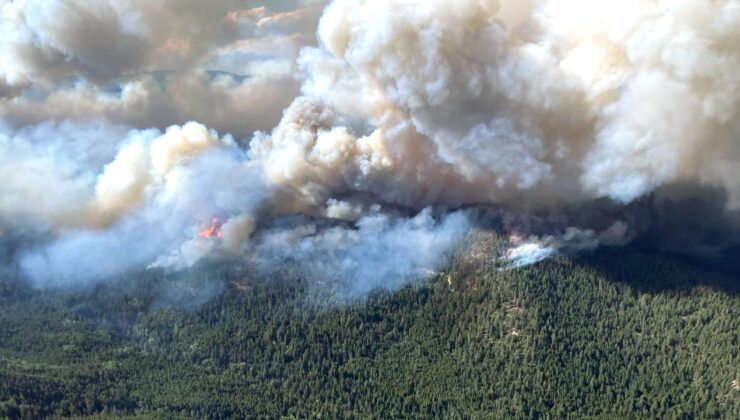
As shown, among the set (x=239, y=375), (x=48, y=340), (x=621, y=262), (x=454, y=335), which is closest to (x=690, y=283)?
(x=621, y=262)

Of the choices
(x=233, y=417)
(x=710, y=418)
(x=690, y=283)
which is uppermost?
(x=690, y=283)

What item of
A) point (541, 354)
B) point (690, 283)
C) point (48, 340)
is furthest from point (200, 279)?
point (690, 283)

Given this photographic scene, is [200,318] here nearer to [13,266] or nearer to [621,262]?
[13,266]

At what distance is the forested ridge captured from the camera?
67750 mm

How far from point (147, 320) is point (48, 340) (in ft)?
25.9

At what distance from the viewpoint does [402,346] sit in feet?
250

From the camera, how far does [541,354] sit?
239 feet

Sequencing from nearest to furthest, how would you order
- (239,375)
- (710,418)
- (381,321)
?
(710,418) → (239,375) → (381,321)

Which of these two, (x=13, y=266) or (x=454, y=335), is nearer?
(x=454, y=335)

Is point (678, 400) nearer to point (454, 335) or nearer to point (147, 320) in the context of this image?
point (454, 335)

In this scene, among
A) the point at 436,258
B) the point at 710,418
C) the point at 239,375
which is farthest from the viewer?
the point at 436,258

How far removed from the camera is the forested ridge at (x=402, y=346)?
222ft

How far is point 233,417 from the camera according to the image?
66.4 metres

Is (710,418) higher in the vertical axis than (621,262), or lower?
lower
